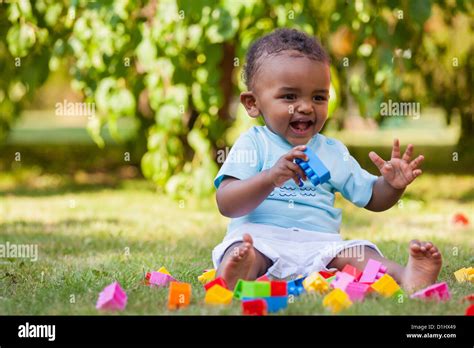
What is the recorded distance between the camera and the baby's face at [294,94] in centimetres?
273

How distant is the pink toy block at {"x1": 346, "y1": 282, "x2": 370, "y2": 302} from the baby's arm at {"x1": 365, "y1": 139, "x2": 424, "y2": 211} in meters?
0.43

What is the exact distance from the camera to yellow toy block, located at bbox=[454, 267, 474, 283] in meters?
2.77

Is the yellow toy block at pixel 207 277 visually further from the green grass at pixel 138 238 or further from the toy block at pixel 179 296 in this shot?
the toy block at pixel 179 296

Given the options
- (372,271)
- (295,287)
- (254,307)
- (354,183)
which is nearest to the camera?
(254,307)

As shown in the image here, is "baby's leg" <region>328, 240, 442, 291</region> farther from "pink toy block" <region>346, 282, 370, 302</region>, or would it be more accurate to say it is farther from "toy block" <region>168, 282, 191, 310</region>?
"toy block" <region>168, 282, 191, 310</region>

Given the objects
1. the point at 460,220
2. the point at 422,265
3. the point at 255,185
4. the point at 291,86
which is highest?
the point at 291,86

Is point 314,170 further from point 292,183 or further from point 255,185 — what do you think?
point 292,183

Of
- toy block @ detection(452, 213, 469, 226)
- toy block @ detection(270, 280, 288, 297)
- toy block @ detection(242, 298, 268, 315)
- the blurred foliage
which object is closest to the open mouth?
toy block @ detection(270, 280, 288, 297)

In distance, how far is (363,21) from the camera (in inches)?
185

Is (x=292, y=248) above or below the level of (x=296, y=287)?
above

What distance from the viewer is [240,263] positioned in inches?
98.7

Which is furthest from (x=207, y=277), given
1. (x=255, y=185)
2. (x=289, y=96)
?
(x=289, y=96)

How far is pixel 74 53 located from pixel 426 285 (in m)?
3.02

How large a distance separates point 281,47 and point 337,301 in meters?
0.93
